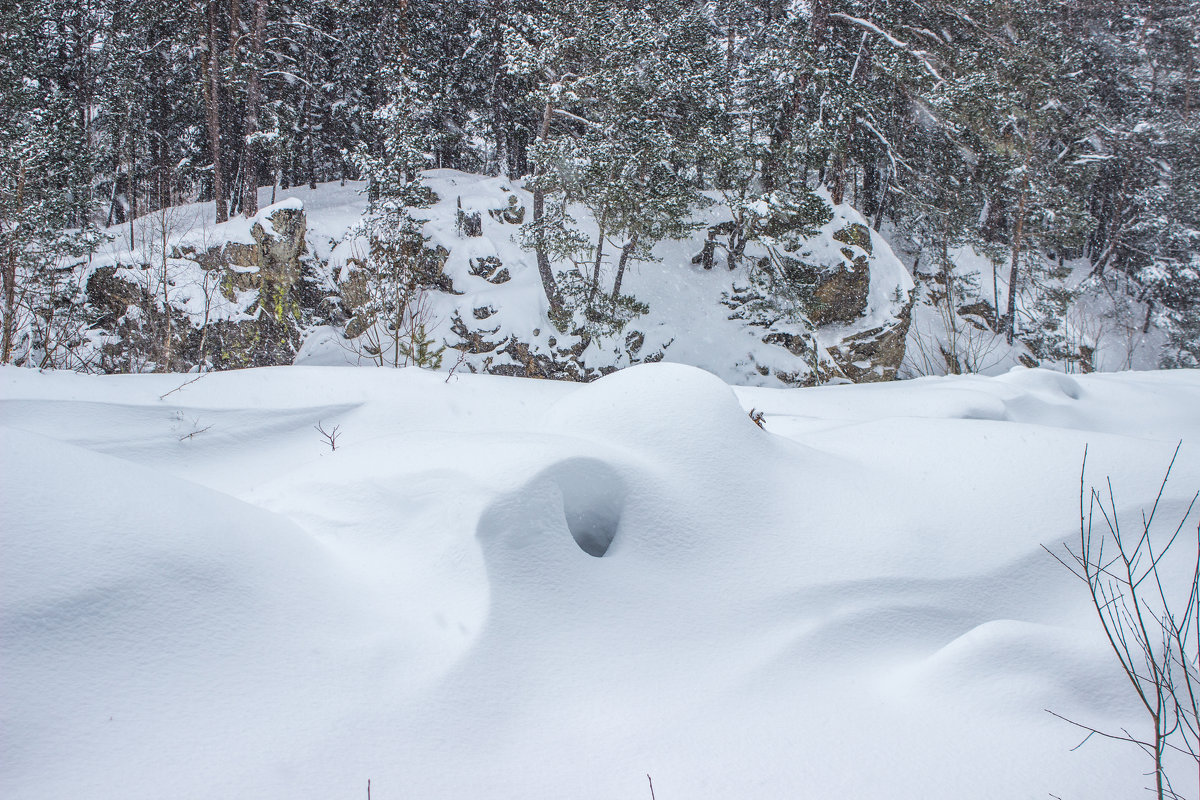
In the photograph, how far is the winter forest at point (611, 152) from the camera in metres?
12.4

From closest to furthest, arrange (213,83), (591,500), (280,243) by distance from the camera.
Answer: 1. (591,500)
2. (280,243)
3. (213,83)

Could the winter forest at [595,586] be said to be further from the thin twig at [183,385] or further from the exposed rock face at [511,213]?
the exposed rock face at [511,213]

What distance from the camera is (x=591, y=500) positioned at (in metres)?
2.30

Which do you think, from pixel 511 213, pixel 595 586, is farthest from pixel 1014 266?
pixel 595 586

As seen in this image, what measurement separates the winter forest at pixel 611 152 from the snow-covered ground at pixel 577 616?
772 cm

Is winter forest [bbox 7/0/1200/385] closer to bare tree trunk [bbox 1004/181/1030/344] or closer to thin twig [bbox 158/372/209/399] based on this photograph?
bare tree trunk [bbox 1004/181/1030/344]

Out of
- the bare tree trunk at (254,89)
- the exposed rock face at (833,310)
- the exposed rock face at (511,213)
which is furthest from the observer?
the exposed rock face at (511,213)

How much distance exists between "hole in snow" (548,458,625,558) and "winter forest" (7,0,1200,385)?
27.1ft

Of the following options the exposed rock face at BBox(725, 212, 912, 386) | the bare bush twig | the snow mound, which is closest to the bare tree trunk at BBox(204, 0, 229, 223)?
the exposed rock face at BBox(725, 212, 912, 386)

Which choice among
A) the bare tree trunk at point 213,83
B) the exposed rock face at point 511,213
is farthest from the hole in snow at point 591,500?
the bare tree trunk at point 213,83

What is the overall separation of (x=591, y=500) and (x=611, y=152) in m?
11.4

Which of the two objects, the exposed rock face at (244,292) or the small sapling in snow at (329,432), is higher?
the exposed rock face at (244,292)

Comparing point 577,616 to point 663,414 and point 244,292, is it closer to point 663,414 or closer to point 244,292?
point 663,414

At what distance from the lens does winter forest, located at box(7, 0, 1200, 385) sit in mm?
12445
